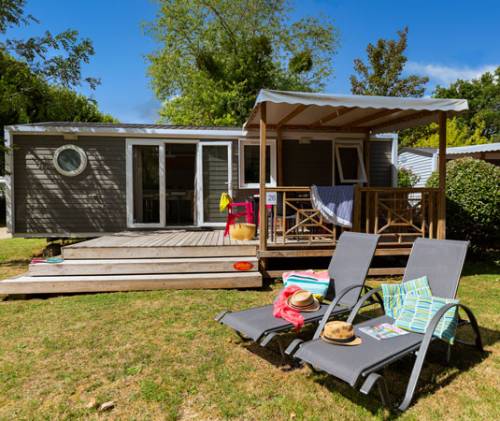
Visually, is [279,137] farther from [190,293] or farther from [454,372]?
[454,372]

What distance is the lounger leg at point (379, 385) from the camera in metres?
1.96

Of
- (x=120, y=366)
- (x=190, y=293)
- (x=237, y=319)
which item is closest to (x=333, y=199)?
(x=190, y=293)

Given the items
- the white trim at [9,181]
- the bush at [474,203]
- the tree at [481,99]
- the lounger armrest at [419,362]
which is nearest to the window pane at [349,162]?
the bush at [474,203]

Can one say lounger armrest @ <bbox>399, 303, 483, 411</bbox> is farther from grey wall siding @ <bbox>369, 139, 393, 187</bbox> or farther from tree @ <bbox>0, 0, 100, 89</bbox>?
tree @ <bbox>0, 0, 100, 89</bbox>

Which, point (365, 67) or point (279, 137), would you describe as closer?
point (279, 137)

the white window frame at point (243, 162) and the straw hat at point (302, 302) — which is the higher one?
the white window frame at point (243, 162)

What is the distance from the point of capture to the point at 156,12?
74.9ft

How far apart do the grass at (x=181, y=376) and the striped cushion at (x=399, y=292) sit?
1.47 feet

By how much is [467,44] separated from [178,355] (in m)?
34.5

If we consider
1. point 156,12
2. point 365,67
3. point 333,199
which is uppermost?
point 156,12

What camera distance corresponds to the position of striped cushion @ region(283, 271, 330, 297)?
11.5 ft

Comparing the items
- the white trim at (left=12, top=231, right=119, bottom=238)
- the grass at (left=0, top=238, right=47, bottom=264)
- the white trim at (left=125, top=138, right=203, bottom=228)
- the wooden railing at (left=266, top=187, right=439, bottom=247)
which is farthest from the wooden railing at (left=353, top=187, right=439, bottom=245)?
the grass at (left=0, top=238, right=47, bottom=264)

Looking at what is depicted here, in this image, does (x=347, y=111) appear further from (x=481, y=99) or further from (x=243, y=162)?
(x=481, y=99)

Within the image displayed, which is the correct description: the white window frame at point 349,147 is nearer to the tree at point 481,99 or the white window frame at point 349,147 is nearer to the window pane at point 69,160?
the window pane at point 69,160
